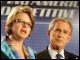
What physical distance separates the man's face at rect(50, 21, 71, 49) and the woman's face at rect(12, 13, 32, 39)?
1.19 ft

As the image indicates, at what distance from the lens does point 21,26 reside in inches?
178

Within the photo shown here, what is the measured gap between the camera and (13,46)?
453 centimetres

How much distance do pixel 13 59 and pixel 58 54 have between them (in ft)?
2.09

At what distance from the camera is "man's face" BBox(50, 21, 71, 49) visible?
4.60 m

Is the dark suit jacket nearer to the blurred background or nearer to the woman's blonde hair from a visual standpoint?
the blurred background

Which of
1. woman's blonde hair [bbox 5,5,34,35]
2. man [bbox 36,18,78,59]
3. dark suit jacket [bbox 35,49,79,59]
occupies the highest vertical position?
woman's blonde hair [bbox 5,5,34,35]

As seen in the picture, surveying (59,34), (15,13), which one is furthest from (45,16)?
(15,13)

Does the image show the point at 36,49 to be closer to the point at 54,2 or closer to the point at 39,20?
the point at 39,20

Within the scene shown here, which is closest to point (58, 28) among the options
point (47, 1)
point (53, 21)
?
point (53, 21)

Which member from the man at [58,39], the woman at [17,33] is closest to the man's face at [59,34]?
the man at [58,39]

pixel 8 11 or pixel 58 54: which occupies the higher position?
pixel 8 11

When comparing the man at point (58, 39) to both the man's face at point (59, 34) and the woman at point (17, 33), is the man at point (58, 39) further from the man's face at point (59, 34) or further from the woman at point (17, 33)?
the woman at point (17, 33)

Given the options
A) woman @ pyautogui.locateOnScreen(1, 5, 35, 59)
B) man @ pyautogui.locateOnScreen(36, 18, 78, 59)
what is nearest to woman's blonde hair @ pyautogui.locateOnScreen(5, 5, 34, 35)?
woman @ pyautogui.locateOnScreen(1, 5, 35, 59)

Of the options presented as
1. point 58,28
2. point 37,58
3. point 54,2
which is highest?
point 54,2
